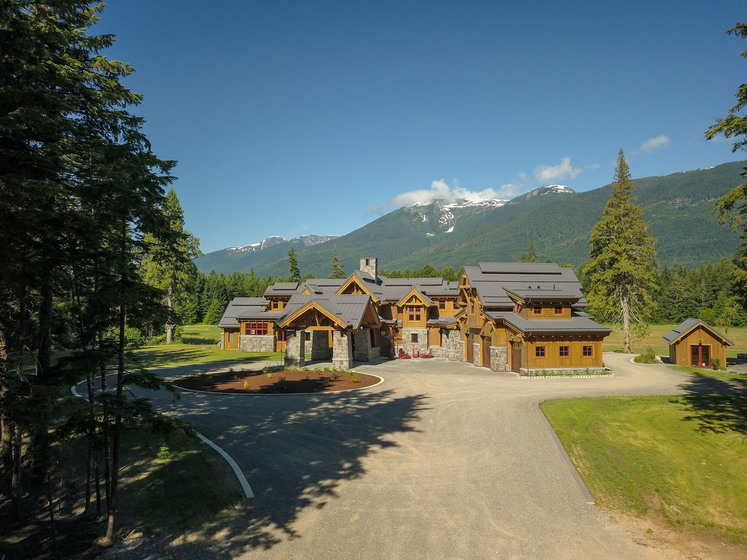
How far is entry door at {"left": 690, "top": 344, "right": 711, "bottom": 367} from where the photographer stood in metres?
33.2

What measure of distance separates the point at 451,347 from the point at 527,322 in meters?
11.5

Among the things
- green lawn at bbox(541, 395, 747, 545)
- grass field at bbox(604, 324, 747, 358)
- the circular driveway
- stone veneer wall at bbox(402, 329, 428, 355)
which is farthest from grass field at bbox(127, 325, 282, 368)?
grass field at bbox(604, 324, 747, 358)

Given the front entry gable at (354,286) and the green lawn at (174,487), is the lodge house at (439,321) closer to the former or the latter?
the front entry gable at (354,286)

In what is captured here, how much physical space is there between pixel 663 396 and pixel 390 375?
16.3m

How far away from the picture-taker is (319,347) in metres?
37.0

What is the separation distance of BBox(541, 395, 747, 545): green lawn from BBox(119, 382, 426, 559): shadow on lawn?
680 centimetres

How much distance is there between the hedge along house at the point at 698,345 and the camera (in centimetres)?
3278

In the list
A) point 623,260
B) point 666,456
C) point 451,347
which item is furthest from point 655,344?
point 666,456

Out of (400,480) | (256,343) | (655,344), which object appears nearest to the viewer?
(400,480)

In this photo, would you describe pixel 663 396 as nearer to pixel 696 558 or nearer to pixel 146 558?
pixel 696 558

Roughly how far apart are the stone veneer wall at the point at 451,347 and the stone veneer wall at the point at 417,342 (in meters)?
1.06

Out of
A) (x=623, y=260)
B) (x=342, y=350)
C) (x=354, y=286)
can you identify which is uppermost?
(x=623, y=260)

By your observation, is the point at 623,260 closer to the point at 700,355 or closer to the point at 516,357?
the point at 700,355

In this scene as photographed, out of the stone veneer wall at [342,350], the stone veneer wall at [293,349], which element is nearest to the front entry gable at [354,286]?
the stone veneer wall at [342,350]
